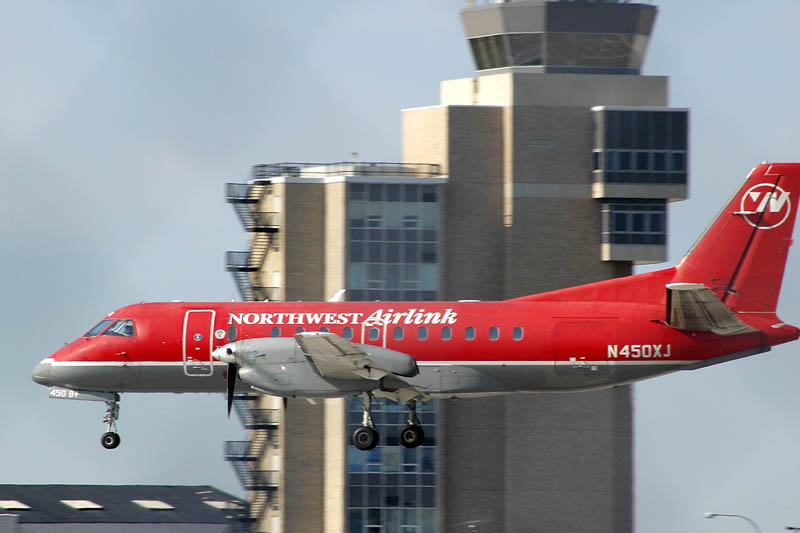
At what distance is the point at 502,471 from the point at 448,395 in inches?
860

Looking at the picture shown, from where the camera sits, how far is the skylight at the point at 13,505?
5759 centimetres

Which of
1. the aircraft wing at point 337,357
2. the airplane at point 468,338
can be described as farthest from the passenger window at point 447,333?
the aircraft wing at point 337,357

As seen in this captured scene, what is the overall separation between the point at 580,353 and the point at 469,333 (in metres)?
2.99

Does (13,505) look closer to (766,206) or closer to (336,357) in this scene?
(336,357)

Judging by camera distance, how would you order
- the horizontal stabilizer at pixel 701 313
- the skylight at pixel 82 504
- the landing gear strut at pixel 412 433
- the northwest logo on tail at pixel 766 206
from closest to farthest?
1. the horizontal stabilizer at pixel 701 313
2. the landing gear strut at pixel 412 433
3. the northwest logo on tail at pixel 766 206
4. the skylight at pixel 82 504

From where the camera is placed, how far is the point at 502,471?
199ft

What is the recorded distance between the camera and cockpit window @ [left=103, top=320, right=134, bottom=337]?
40.6 meters

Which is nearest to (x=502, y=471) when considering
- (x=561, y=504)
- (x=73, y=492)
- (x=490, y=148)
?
(x=561, y=504)

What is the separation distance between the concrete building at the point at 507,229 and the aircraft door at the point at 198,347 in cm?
1889

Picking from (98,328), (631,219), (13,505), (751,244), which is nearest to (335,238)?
(631,219)

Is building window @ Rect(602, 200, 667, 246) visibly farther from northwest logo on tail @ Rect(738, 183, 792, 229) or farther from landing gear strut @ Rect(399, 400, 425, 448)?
landing gear strut @ Rect(399, 400, 425, 448)

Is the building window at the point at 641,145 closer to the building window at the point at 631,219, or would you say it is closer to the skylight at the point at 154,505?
the building window at the point at 631,219

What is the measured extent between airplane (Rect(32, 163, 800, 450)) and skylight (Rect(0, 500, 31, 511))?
717 inches

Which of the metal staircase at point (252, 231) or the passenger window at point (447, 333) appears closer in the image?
the passenger window at point (447, 333)
